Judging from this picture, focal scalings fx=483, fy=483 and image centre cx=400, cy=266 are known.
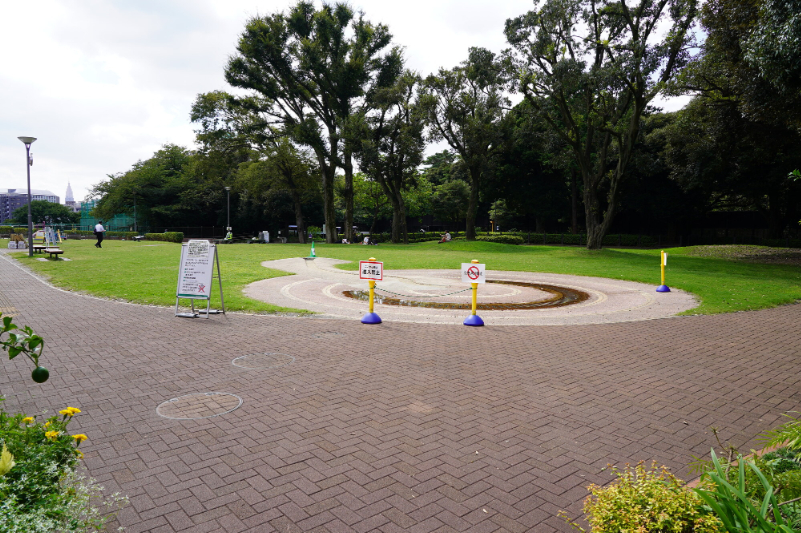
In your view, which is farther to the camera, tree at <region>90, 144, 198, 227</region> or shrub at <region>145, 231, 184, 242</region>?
tree at <region>90, 144, 198, 227</region>

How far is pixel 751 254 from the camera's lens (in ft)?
96.3

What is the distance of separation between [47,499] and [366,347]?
18.1 ft

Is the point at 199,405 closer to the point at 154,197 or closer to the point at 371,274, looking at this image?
the point at 371,274

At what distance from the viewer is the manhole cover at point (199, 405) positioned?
499 cm

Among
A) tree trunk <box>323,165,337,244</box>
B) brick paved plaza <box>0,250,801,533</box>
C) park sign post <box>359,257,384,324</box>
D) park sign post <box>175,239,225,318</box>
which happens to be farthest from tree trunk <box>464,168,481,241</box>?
brick paved plaza <box>0,250,801,533</box>

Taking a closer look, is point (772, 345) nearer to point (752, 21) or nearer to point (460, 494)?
point (460, 494)

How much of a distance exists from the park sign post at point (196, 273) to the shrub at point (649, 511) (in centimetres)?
915

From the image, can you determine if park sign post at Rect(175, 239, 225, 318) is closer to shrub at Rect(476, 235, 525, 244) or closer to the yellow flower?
the yellow flower

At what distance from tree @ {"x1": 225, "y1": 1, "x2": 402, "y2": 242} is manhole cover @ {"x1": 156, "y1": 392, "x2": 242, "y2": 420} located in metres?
36.1

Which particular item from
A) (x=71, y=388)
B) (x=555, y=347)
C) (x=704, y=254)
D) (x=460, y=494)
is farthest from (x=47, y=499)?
(x=704, y=254)

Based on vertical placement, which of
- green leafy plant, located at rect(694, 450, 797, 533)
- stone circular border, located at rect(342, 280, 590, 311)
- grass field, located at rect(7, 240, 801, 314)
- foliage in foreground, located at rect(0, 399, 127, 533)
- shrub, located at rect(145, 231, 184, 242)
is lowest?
stone circular border, located at rect(342, 280, 590, 311)

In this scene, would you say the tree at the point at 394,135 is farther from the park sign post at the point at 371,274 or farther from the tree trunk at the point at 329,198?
the park sign post at the point at 371,274

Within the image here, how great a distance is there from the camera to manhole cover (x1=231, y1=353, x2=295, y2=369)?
6734mm

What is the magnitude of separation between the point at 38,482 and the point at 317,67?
40.5 m
